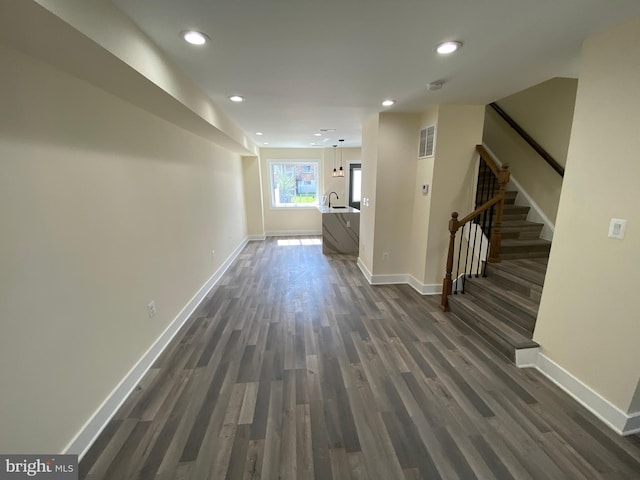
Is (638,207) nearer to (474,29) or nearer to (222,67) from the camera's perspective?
(474,29)

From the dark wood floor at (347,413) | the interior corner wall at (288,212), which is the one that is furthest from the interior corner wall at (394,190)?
the interior corner wall at (288,212)

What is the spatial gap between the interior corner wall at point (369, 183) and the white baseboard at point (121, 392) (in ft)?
8.71

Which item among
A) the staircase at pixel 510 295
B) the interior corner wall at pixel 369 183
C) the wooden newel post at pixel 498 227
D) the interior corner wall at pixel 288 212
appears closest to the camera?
the staircase at pixel 510 295

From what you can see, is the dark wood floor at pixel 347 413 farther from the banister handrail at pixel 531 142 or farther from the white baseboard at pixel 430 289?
the banister handrail at pixel 531 142

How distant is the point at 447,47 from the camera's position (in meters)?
1.72

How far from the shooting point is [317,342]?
2.53 m

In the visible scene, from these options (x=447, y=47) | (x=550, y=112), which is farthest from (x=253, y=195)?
(x=550, y=112)

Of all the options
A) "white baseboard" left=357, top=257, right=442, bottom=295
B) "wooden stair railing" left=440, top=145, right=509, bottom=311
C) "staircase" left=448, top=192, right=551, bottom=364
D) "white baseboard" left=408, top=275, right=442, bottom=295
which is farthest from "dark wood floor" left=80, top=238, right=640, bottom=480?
"white baseboard" left=357, top=257, right=442, bottom=295

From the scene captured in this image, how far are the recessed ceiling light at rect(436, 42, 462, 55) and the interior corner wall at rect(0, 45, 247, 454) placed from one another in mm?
2295

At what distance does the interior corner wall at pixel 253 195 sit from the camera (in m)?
6.45

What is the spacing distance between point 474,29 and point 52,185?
100 inches

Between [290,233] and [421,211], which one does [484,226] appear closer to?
[421,211]

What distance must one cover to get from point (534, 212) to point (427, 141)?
1.96 meters

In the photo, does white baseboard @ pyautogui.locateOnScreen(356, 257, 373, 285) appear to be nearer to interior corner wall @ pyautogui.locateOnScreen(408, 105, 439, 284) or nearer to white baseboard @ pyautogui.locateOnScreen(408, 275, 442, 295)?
interior corner wall @ pyautogui.locateOnScreen(408, 105, 439, 284)
